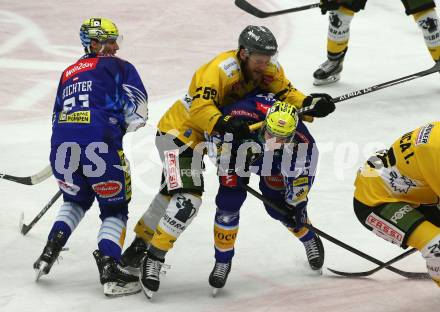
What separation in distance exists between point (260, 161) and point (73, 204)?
1070mm

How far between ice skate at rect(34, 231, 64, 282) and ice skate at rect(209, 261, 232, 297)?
2.76 ft

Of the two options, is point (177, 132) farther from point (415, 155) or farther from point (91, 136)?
point (415, 155)

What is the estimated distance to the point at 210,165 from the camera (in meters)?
7.65

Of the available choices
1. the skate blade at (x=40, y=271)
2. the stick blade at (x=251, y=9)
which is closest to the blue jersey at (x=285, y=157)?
the skate blade at (x=40, y=271)

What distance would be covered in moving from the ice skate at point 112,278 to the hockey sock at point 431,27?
4153mm

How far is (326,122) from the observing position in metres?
8.25

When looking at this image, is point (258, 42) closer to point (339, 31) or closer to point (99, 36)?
point (99, 36)

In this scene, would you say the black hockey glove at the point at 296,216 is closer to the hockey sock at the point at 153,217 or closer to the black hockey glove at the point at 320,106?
the black hockey glove at the point at 320,106

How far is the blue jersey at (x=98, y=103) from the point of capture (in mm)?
5492

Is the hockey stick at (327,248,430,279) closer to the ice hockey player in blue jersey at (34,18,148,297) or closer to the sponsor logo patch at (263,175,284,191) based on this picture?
the sponsor logo patch at (263,175,284,191)

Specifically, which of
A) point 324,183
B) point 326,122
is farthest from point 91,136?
point 326,122

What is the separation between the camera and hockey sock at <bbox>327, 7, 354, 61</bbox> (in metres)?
8.76

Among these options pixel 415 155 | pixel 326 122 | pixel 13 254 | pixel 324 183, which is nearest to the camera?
pixel 415 155

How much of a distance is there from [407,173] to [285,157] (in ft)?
2.25
